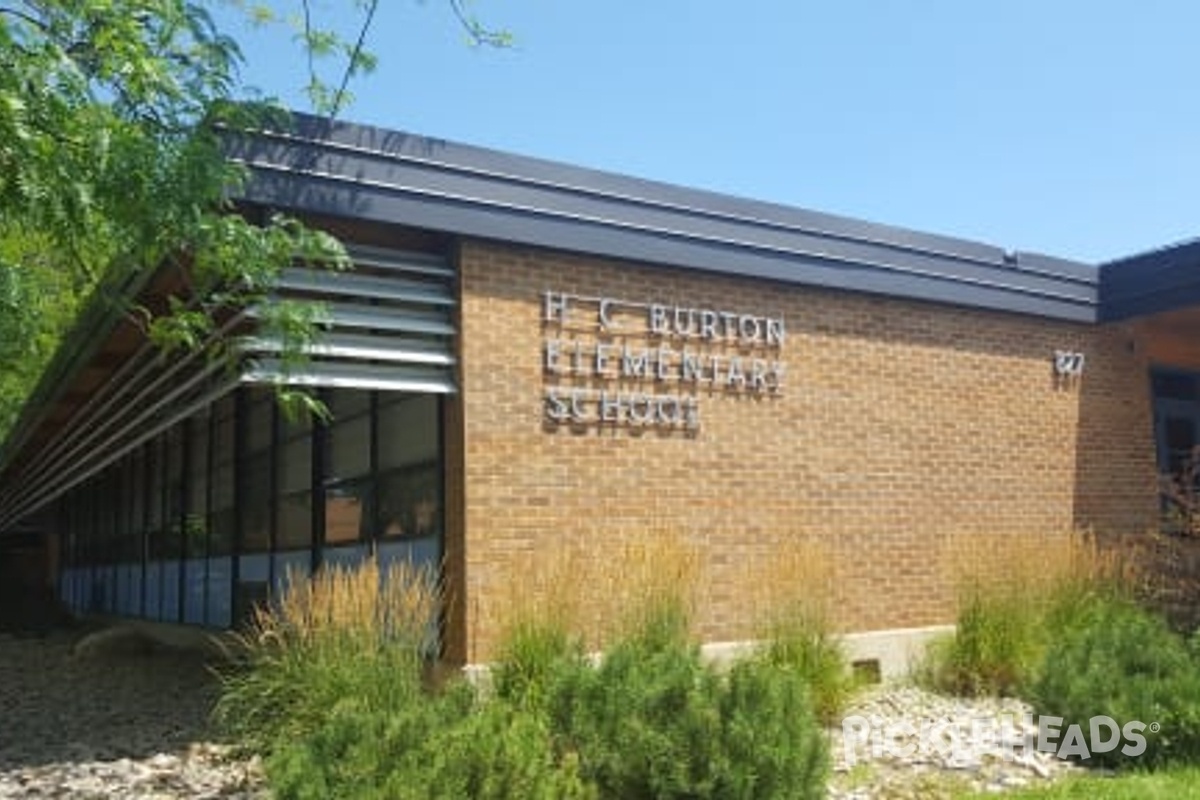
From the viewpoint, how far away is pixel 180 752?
9234 millimetres

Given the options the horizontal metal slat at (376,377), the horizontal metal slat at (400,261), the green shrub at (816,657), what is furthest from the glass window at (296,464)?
the green shrub at (816,657)

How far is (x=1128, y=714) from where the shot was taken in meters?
7.73

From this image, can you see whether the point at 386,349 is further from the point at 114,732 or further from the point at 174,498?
the point at 174,498

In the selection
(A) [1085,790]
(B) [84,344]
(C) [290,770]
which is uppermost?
(B) [84,344]

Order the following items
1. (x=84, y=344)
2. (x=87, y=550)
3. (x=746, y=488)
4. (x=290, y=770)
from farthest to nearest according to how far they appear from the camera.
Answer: (x=87, y=550) → (x=84, y=344) → (x=746, y=488) → (x=290, y=770)

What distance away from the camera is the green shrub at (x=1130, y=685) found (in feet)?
24.9

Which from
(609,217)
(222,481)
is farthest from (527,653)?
(222,481)

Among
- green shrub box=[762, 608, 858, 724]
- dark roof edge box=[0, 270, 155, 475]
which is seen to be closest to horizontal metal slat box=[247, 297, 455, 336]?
dark roof edge box=[0, 270, 155, 475]

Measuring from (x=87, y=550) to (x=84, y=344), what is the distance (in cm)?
1596

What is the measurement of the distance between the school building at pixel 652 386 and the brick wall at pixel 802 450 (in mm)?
25

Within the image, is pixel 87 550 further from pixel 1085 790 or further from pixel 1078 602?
pixel 1085 790

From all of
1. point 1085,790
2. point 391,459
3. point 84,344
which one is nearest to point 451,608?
point 391,459

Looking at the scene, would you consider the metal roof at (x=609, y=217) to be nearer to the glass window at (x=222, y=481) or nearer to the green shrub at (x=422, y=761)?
the green shrub at (x=422, y=761)

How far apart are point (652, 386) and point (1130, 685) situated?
447cm
